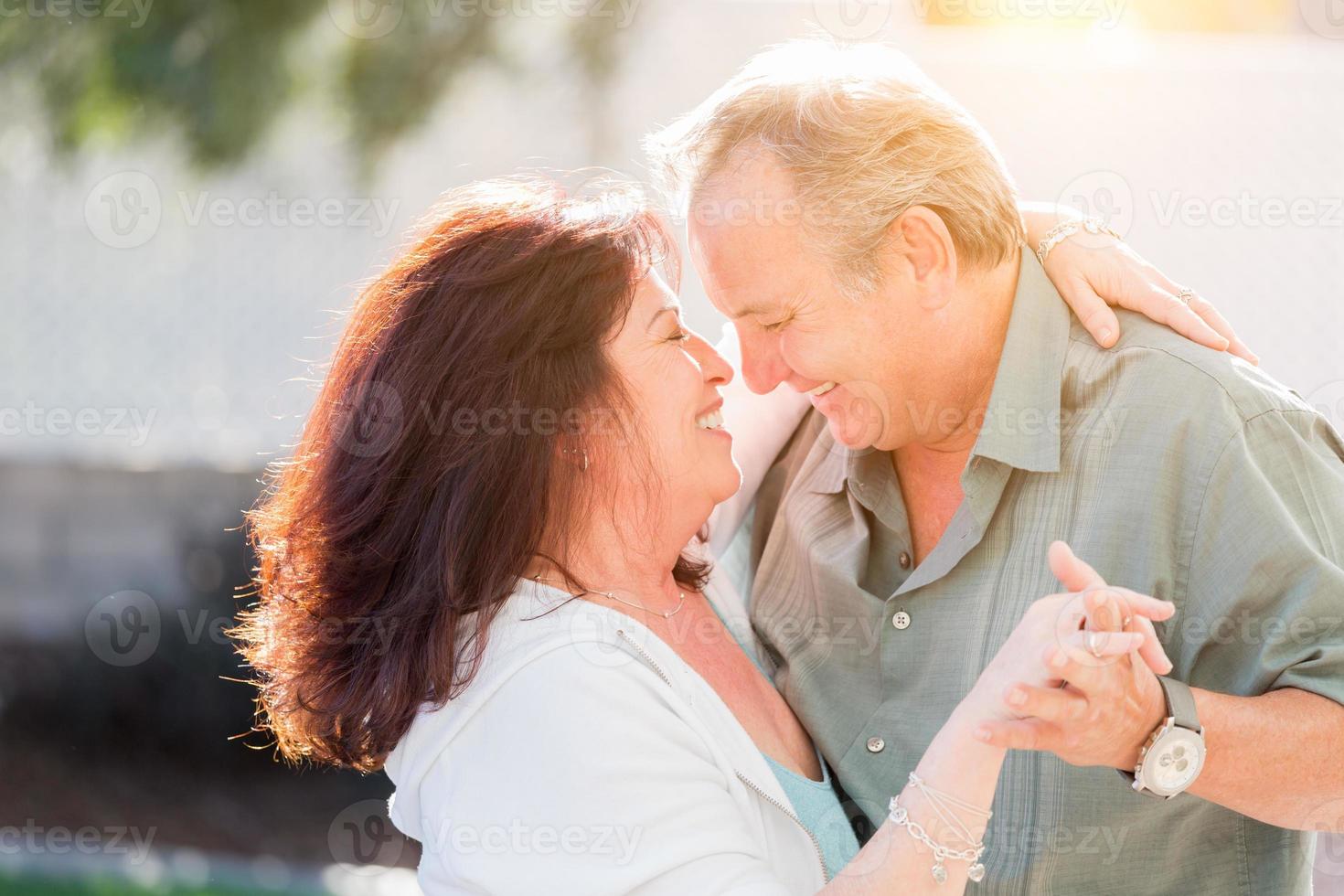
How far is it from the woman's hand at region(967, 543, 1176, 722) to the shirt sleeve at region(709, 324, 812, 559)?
1.04 metres

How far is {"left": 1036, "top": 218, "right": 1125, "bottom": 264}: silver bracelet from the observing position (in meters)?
2.12

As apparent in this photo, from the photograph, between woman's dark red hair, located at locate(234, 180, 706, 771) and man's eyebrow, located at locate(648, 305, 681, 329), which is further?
man's eyebrow, located at locate(648, 305, 681, 329)

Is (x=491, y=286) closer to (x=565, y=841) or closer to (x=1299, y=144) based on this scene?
(x=565, y=841)

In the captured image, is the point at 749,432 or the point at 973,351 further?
the point at 749,432

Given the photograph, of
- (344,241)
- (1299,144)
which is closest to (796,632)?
(1299,144)

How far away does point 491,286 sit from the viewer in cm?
180

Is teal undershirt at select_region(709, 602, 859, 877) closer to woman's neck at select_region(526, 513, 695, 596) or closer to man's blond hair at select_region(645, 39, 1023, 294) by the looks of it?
woman's neck at select_region(526, 513, 695, 596)

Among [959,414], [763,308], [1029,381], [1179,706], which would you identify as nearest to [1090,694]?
[1179,706]

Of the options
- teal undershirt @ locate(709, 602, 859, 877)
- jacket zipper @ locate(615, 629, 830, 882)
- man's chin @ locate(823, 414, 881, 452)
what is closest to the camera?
jacket zipper @ locate(615, 629, 830, 882)

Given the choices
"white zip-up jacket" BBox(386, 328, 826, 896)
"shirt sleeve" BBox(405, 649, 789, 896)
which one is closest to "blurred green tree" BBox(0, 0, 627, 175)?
"white zip-up jacket" BBox(386, 328, 826, 896)

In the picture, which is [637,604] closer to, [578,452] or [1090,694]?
[578,452]

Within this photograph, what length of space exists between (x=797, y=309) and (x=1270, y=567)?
0.85 m

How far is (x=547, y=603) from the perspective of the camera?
5.75ft

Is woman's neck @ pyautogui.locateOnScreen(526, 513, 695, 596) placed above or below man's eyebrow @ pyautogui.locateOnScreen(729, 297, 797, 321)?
below
